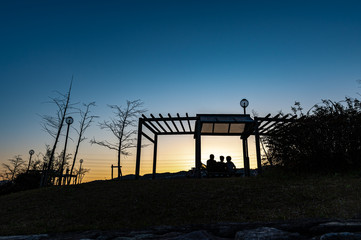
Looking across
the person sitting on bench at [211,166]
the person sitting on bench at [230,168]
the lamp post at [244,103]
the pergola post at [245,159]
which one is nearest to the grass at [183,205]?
the person sitting on bench at [211,166]

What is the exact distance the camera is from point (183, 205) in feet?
17.6

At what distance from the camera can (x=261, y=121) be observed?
35.7 ft

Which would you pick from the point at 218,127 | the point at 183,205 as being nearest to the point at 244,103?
the point at 218,127

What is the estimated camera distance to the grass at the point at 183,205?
441 cm

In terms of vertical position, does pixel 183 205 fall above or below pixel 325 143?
below

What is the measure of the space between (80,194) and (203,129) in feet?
24.2

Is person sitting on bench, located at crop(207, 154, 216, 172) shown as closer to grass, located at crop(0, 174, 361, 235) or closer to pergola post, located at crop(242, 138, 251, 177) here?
pergola post, located at crop(242, 138, 251, 177)

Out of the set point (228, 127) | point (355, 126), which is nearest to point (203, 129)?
point (228, 127)

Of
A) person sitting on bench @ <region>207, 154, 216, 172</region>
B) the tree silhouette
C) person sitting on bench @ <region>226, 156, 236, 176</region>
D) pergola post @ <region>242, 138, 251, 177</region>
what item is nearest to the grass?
the tree silhouette

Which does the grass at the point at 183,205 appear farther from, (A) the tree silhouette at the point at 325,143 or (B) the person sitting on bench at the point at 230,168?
(B) the person sitting on bench at the point at 230,168

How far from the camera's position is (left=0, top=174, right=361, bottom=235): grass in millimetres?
4406

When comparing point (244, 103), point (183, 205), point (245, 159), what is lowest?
point (183, 205)

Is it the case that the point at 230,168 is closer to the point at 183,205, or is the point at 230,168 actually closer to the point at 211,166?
the point at 211,166

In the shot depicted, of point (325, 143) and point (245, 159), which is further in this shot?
point (245, 159)
